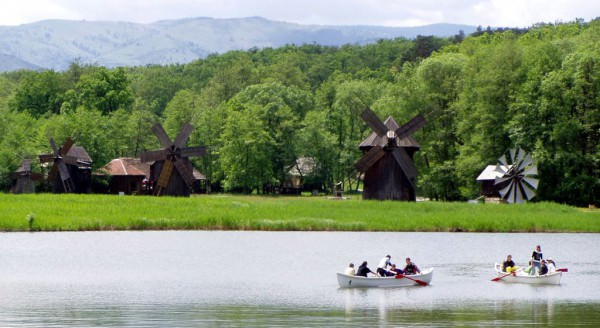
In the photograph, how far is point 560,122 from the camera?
91000mm

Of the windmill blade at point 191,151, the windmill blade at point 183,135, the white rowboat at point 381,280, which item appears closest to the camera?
the white rowboat at point 381,280

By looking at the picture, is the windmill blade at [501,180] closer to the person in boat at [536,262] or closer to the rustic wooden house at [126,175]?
the rustic wooden house at [126,175]

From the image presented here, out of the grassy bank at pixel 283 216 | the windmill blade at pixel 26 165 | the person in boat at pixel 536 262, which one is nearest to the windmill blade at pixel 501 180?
the grassy bank at pixel 283 216

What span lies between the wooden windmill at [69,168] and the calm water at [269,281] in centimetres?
4259

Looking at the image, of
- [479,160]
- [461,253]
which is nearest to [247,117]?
[479,160]

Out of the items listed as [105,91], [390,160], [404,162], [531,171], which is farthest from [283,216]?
[105,91]

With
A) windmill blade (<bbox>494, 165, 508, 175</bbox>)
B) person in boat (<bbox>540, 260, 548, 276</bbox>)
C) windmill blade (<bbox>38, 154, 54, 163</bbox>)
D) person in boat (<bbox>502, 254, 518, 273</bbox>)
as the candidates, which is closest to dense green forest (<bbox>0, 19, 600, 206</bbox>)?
windmill blade (<bbox>494, 165, 508, 175</bbox>)

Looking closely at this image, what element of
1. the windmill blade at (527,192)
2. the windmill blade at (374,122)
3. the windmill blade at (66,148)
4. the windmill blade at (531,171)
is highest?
the windmill blade at (374,122)

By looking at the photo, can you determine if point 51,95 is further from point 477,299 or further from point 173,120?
point 477,299

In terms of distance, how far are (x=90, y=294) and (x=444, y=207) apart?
4167 centimetres

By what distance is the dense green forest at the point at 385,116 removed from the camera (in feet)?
300

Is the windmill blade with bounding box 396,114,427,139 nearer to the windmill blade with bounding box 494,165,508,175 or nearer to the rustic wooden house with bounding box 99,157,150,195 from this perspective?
the windmill blade with bounding box 494,165,508,175

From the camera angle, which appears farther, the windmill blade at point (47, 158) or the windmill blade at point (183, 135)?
the windmill blade at point (47, 158)

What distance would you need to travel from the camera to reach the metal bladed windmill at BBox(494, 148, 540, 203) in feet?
299
